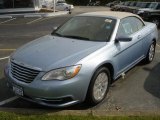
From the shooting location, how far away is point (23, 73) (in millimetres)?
4828

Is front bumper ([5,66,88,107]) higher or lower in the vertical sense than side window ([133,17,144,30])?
lower

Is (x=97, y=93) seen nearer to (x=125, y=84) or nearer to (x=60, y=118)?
(x=60, y=118)

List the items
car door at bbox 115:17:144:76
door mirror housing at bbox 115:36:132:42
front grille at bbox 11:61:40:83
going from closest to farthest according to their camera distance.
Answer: front grille at bbox 11:61:40:83, door mirror housing at bbox 115:36:132:42, car door at bbox 115:17:144:76

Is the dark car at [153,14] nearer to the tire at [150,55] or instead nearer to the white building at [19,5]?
the tire at [150,55]

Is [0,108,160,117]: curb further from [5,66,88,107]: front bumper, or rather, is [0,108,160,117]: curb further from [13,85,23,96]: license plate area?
[13,85,23,96]: license plate area

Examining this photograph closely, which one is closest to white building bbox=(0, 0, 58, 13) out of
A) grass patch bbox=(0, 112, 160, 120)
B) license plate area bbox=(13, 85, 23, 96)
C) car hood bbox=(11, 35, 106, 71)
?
car hood bbox=(11, 35, 106, 71)

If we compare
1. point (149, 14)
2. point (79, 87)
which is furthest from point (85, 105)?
point (149, 14)

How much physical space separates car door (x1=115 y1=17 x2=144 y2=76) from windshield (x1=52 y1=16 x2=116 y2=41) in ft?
0.83

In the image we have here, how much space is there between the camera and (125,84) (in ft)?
20.7

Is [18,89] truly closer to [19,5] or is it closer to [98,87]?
[98,87]

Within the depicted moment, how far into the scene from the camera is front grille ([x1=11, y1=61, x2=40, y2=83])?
470 cm

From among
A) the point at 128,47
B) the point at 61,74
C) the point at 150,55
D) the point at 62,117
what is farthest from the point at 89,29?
the point at 150,55

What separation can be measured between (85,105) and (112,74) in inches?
33.5

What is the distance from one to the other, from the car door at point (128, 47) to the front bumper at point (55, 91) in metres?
1.27
